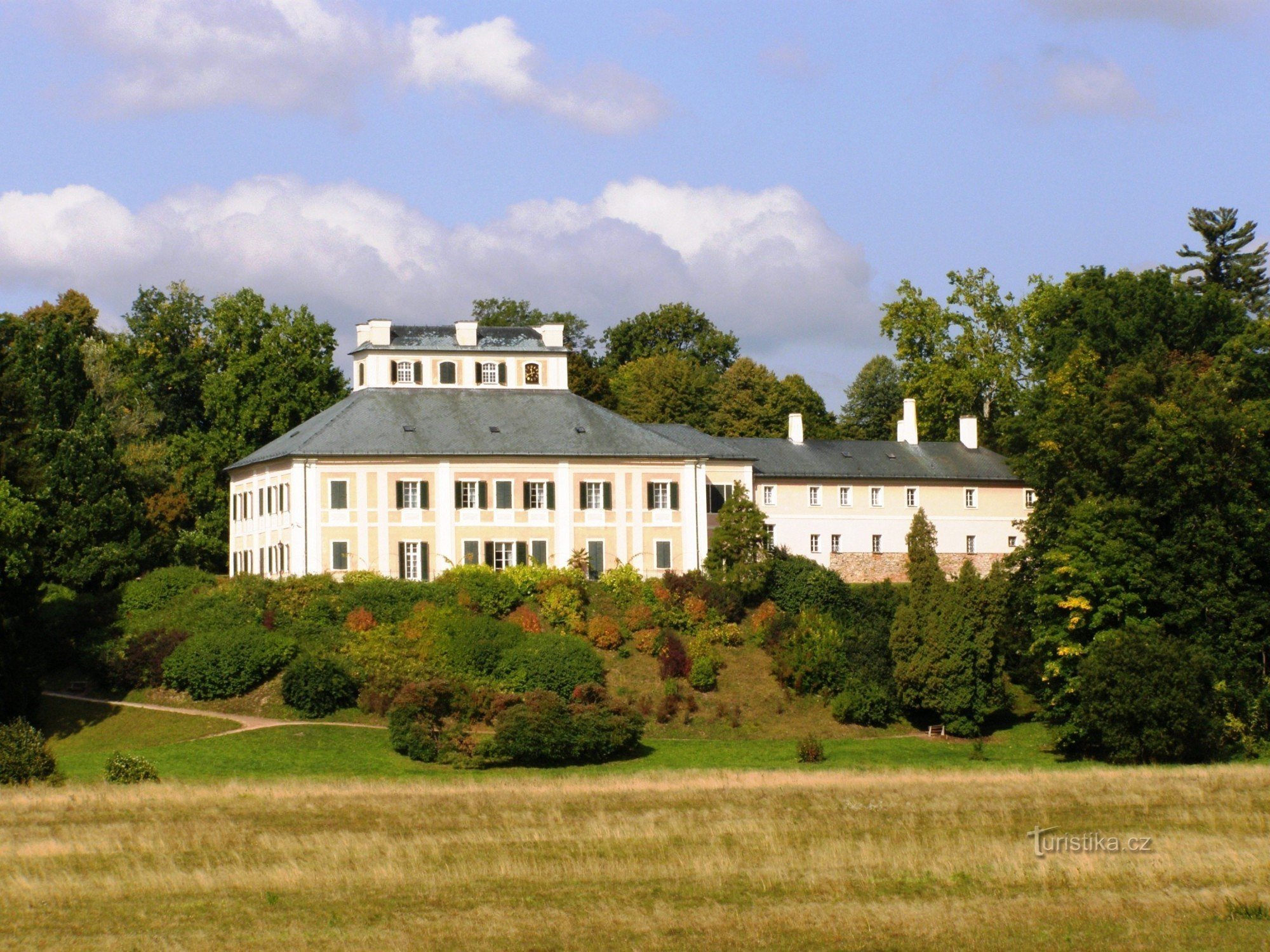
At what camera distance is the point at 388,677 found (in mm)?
54312

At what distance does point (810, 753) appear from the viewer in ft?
158

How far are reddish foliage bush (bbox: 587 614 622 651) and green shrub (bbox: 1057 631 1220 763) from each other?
16.3 m

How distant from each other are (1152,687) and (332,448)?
31.0m

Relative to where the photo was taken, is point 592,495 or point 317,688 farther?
point 592,495

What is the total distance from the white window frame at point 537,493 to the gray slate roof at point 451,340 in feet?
26.0

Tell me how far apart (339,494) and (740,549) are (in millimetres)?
14793

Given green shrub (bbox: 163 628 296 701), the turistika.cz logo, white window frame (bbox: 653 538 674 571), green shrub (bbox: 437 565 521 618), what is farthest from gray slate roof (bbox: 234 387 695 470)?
the turistika.cz logo

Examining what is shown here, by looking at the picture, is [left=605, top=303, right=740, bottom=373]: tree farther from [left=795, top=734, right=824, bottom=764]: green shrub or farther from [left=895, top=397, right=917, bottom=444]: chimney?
[left=795, top=734, right=824, bottom=764]: green shrub

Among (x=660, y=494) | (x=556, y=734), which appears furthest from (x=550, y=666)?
(x=660, y=494)

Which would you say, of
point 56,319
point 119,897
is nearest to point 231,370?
point 56,319

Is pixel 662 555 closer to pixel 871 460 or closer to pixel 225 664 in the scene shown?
pixel 871 460

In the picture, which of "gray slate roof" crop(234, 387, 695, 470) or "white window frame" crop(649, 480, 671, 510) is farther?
"white window frame" crop(649, 480, 671, 510)

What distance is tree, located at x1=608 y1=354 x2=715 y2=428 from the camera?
310 ft

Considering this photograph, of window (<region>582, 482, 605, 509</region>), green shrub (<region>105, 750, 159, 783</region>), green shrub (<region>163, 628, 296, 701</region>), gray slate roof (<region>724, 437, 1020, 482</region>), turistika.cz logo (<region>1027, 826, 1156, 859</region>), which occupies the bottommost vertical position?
→ turistika.cz logo (<region>1027, 826, 1156, 859</region>)
